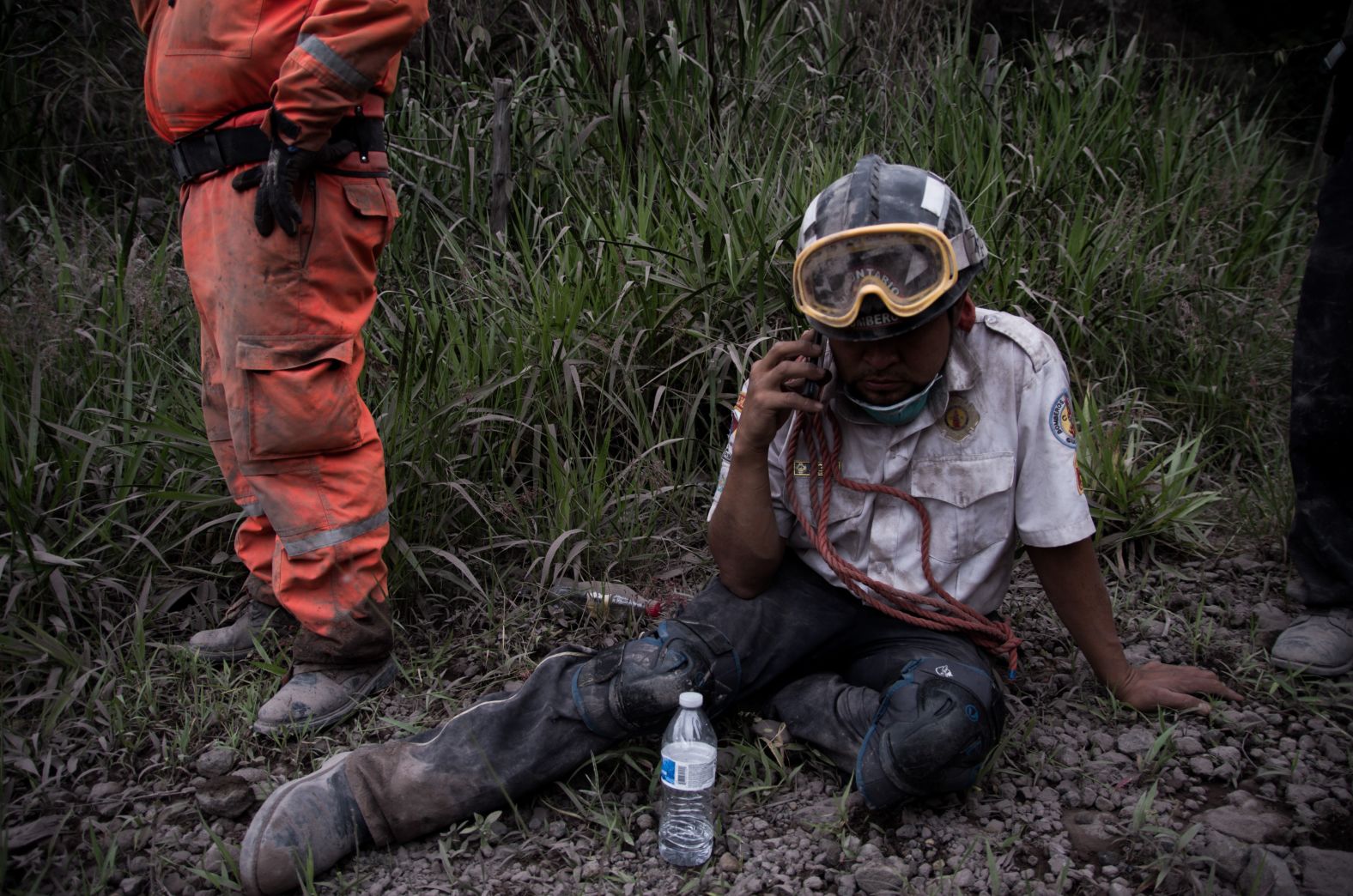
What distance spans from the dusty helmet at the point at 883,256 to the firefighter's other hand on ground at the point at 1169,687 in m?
0.97

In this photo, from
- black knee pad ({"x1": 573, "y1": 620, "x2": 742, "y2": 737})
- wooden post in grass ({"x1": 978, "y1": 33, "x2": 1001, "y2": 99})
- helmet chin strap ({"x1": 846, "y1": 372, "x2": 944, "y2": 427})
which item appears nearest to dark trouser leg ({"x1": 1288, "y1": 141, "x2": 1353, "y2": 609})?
helmet chin strap ({"x1": 846, "y1": 372, "x2": 944, "y2": 427})

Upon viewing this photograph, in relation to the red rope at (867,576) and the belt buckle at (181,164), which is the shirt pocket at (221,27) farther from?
the red rope at (867,576)

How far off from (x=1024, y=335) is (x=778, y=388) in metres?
0.50

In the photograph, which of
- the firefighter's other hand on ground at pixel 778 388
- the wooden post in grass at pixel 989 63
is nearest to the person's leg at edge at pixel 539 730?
the firefighter's other hand on ground at pixel 778 388

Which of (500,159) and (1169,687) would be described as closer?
(1169,687)

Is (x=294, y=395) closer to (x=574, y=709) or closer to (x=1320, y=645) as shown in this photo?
(x=574, y=709)

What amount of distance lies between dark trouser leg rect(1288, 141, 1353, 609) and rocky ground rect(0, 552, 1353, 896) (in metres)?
0.33

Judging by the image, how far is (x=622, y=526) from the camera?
113 inches

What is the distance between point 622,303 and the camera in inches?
129

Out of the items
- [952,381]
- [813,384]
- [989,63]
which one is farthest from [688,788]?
[989,63]

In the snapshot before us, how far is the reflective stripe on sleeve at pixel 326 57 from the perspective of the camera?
2.11m

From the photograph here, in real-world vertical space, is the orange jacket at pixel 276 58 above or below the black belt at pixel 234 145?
above

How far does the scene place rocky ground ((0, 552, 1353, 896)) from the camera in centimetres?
180

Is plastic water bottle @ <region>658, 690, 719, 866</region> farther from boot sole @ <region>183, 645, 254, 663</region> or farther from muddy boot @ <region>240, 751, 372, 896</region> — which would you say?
boot sole @ <region>183, 645, 254, 663</region>
